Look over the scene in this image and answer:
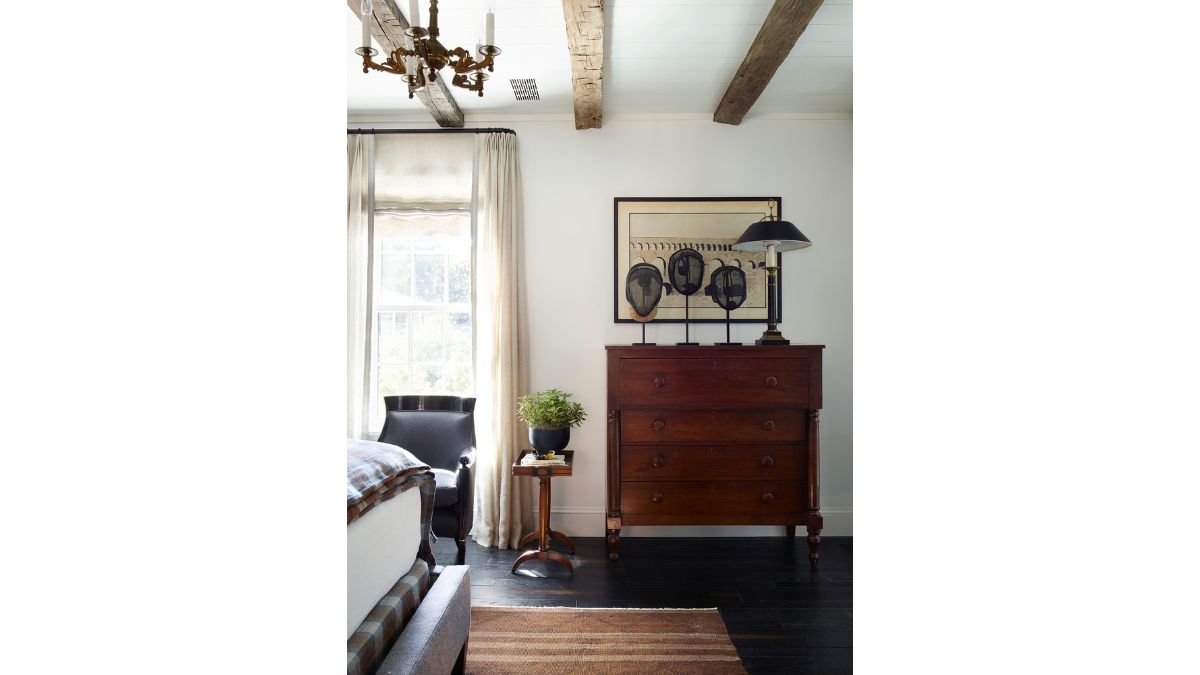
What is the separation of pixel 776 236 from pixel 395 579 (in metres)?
2.48

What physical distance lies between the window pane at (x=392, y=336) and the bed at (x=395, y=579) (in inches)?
78.5

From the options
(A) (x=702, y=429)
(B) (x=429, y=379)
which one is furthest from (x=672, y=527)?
(B) (x=429, y=379)

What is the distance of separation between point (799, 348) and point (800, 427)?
437 millimetres

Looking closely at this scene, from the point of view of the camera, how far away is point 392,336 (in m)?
3.77

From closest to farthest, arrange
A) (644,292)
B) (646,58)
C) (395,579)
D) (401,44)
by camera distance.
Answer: (395,579)
(401,44)
(646,58)
(644,292)

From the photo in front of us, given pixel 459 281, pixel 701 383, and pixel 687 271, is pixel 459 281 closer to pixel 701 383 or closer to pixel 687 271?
pixel 687 271

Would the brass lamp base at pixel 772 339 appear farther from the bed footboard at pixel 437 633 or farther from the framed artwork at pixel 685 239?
the bed footboard at pixel 437 633

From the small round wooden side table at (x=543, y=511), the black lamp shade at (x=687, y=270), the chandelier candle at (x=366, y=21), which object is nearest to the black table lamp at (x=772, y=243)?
the black lamp shade at (x=687, y=270)
